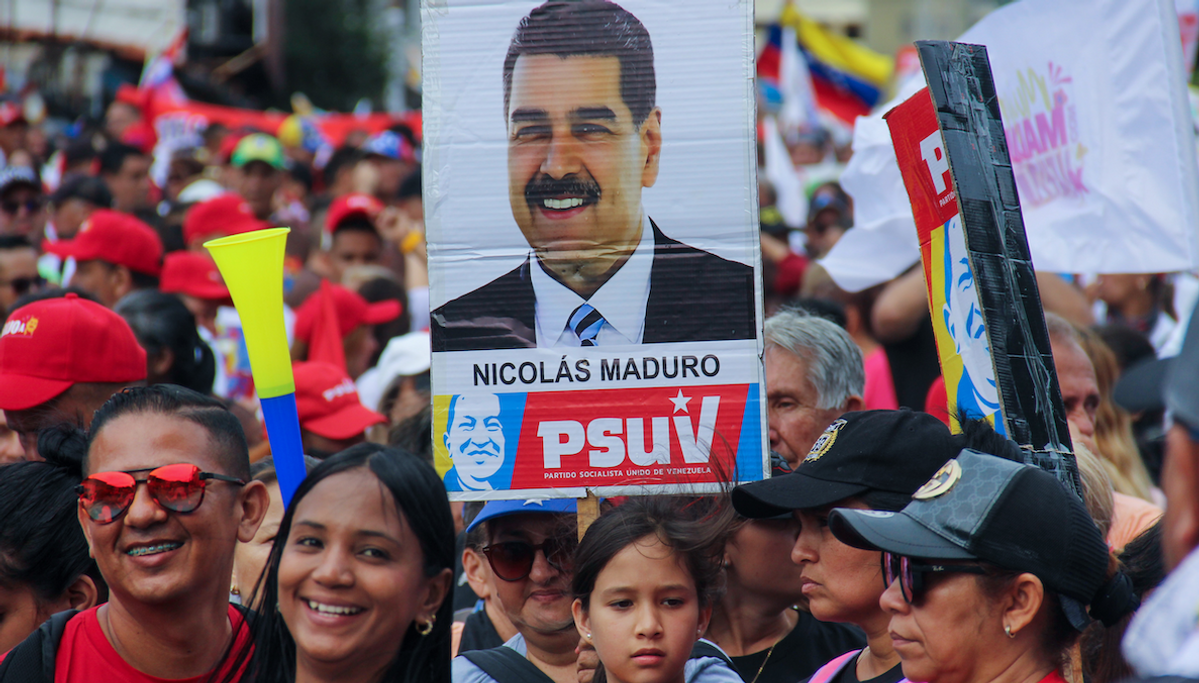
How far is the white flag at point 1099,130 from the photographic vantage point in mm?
4082

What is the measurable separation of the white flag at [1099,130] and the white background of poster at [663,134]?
1234 millimetres

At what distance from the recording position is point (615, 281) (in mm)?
2980

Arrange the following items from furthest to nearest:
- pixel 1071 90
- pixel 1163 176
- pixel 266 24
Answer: pixel 266 24 < pixel 1071 90 < pixel 1163 176

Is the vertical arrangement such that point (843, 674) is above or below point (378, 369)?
below

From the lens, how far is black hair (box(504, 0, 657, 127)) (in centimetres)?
296

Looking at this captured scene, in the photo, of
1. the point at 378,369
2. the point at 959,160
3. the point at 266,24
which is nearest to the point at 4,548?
the point at 959,160

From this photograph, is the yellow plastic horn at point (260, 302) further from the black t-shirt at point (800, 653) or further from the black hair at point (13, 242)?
the black hair at point (13, 242)

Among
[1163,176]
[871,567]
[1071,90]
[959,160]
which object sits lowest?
[871,567]

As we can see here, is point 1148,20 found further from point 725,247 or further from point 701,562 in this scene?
point 701,562

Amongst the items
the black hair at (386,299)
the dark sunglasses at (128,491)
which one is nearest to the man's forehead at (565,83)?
the dark sunglasses at (128,491)

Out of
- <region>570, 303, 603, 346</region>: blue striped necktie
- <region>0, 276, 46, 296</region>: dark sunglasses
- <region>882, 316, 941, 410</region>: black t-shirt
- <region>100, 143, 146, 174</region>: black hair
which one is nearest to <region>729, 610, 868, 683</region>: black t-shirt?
<region>570, 303, 603, 346</region>: blue striped necktie

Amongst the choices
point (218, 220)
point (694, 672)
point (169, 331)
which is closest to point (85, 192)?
point (218, 220)

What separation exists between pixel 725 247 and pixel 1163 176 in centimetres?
202

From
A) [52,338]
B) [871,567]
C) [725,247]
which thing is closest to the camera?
[871,567]
